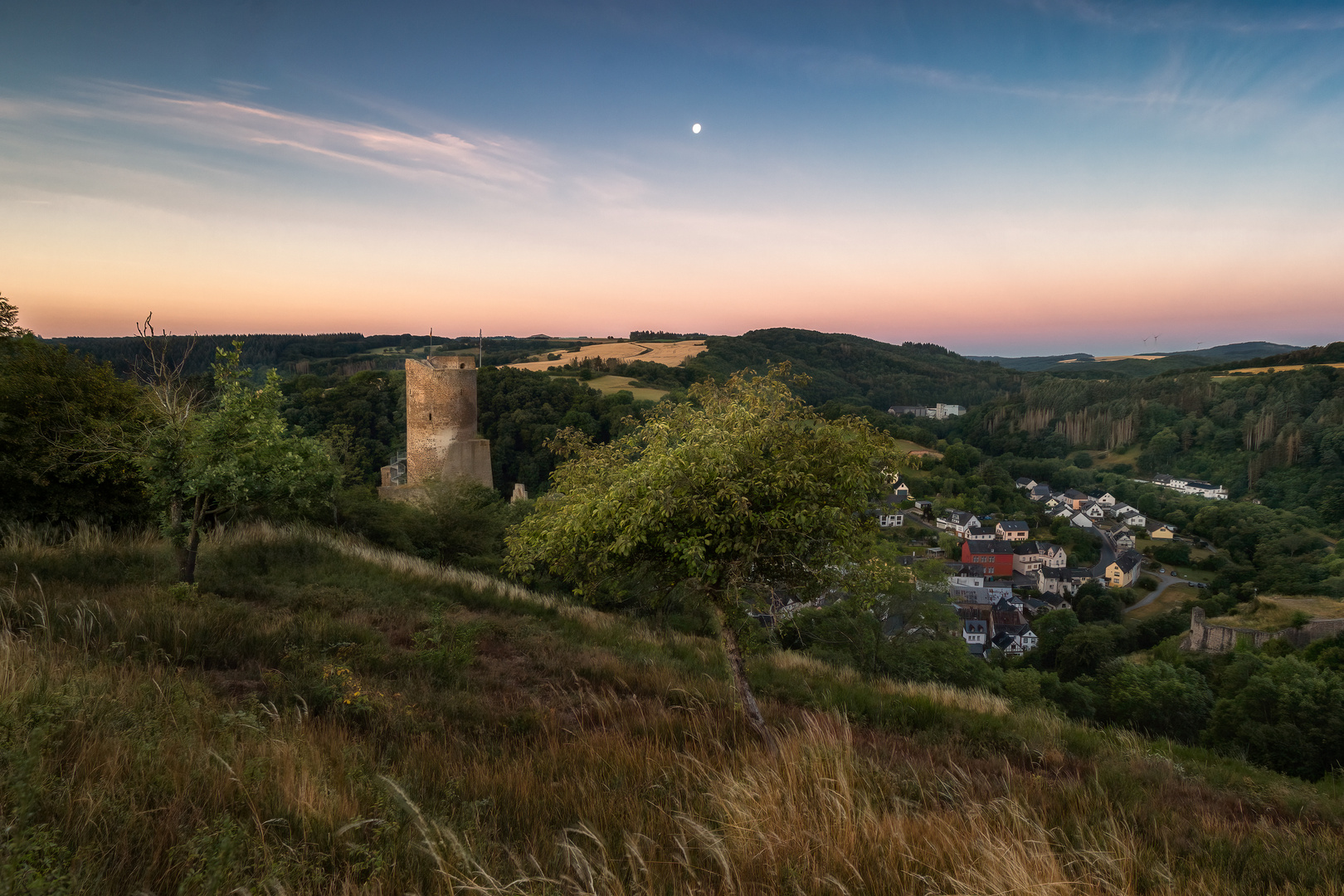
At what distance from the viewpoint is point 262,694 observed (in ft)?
14.2

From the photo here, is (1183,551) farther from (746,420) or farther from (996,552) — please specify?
(746,420)

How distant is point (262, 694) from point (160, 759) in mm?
2003

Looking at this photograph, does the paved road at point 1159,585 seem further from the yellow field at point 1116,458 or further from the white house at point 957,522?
the yellow field at point 1116,458

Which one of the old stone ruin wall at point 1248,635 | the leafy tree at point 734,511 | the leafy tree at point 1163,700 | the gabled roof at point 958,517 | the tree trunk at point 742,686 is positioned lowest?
the gabled roof at point 958,517

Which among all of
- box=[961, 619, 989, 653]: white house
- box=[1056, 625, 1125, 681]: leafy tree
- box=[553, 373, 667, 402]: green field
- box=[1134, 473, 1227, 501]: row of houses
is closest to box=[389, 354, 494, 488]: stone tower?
box=[1056, 625, 1125, 681]: leafy tree

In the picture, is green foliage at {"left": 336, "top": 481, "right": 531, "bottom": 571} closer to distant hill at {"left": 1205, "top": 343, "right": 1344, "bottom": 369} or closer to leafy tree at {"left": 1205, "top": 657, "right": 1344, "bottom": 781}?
leafy tree at {"left": 1205, "top": 657, "right": 1344, "bottom": 781}

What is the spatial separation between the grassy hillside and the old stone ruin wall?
161ft

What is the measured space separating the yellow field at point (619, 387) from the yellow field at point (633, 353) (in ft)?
30.4

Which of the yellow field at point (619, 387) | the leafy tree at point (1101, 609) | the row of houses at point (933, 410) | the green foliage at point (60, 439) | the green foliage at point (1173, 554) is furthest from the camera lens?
the row of houses at point (933, 410)

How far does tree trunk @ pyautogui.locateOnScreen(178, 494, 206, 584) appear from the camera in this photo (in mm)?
7492

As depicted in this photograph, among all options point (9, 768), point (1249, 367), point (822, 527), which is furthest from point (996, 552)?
point (1249, 367)

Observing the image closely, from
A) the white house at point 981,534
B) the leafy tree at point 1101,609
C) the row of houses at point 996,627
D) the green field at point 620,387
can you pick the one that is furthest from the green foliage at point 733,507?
the white house at point 981,534

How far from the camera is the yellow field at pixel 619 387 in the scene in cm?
7519

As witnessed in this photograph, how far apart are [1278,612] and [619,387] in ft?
227
